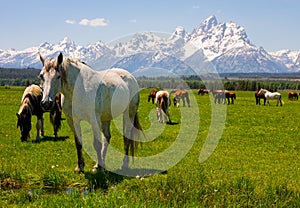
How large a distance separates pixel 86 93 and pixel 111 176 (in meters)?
1.95

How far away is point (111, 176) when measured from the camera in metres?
8.08

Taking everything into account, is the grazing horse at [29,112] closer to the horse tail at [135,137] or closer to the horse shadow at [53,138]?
the horse shadow at [53,138]

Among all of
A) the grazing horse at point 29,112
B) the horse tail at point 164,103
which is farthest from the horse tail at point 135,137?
the horse tail at point 164,103

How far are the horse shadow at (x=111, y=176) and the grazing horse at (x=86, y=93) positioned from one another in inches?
16.9

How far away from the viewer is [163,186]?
6.71 m

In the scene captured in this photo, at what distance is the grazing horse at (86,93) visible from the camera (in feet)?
23.8

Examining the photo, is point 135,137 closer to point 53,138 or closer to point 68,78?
point 68,78

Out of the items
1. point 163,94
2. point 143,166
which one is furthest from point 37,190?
point 163,94

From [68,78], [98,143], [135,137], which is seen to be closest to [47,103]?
[68,78]

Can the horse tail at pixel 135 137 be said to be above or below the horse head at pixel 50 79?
below

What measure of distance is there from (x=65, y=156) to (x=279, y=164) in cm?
679

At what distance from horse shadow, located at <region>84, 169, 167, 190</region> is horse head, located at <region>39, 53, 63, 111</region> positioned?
180 cm

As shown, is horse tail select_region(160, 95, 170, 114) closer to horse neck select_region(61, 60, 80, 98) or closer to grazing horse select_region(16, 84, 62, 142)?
grazing horse select_region(16, 84, 62, 142)

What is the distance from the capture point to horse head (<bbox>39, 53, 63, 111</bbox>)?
6.98m
